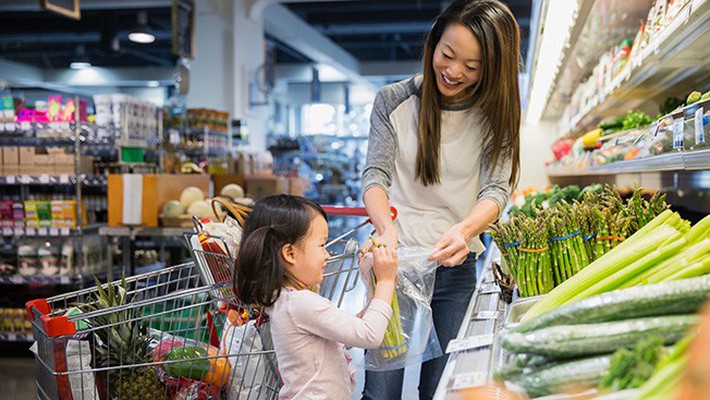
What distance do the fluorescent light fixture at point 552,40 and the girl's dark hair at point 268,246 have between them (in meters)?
1.63

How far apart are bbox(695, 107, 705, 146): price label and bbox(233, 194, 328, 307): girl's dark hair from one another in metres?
1.03

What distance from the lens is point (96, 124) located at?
5895 mm

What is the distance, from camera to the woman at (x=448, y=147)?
6.98 ft

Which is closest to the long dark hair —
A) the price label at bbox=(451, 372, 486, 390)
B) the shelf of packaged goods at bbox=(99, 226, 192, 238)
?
the price label at bbox=(451, 372, 486, 390)

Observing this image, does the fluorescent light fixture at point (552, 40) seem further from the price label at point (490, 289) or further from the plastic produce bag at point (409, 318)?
the plastic produce bag at point (409, 318)

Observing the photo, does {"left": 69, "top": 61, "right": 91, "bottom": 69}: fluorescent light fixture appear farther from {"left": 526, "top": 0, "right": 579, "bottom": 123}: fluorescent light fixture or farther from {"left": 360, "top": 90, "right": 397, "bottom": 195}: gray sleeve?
{"left": 360, "top": 90, "right": 397, "bottom": 195}: gray sleeve

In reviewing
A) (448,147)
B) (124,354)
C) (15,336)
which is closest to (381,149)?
(448,147)

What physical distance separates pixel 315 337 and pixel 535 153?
5.46 meters

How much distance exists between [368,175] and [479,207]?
377 mm

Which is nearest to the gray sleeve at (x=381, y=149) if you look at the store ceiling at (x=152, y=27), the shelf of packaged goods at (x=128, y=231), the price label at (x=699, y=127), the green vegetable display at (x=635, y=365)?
the price label at (x=699, y=127)

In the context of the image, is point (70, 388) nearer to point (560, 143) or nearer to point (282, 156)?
point (560, 143)

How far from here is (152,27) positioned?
16438 millimetres

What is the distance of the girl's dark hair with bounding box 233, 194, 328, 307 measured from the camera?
6.39 feet

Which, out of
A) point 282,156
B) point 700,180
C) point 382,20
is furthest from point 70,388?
point 382,20
